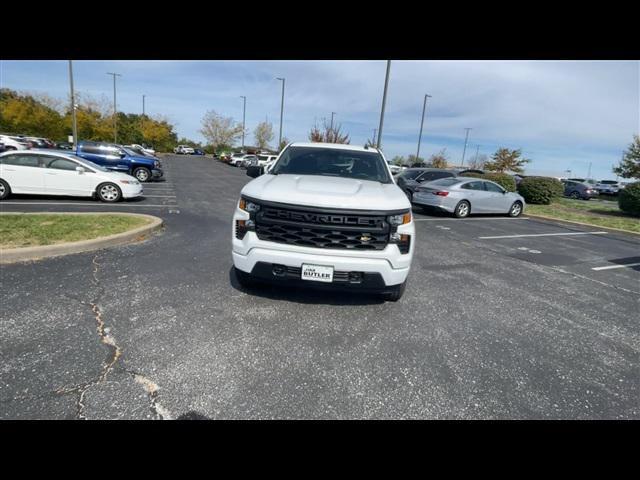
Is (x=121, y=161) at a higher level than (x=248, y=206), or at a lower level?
higher

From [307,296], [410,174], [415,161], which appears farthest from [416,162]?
[307,296]

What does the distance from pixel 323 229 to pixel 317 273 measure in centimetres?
42

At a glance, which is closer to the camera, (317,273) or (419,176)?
(317,273)

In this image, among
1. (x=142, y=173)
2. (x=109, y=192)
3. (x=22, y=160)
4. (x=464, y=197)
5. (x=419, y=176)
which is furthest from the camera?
(x=142, y=173)

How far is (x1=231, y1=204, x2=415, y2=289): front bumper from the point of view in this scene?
9.68 feet

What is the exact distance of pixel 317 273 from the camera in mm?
2963

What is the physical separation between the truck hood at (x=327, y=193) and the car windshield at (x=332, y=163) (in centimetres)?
47

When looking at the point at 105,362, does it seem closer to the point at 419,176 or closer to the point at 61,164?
the point at 61,164

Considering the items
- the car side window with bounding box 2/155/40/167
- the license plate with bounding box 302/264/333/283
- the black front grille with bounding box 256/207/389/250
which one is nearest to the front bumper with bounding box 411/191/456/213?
the black front grille with bounding box 256/207/389/250

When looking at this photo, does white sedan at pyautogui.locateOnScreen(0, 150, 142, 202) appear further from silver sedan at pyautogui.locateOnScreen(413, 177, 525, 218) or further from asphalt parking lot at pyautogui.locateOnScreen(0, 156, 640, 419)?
silver sedan at pyautogui.locateOnScreen(413, 177, 525, 218)

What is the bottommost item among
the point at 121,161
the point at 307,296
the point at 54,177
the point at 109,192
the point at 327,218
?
the point at 307,296

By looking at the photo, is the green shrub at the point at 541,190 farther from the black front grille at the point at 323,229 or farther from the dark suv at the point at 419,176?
the black front grille at the point at 323,229

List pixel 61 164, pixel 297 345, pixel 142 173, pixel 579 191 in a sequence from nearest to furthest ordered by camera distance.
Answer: pixel 297 345, pixel 61 164, pixel 142 173, pixel 579 191

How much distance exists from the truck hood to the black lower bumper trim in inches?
24.8
